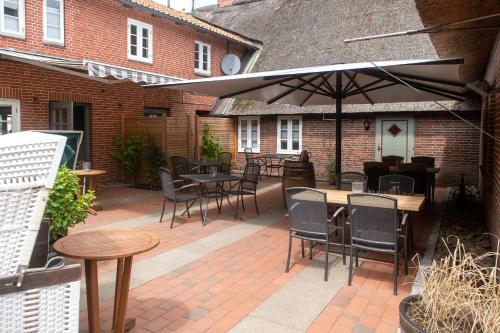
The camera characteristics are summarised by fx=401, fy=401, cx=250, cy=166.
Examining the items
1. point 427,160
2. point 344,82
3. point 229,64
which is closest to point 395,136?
point 427,160

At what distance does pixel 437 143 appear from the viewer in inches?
487

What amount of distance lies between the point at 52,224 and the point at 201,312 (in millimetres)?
1721

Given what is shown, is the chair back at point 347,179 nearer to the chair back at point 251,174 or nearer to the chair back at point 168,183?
the chair back at point 251,174

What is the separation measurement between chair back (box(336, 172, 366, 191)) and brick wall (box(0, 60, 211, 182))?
6039 millimetres

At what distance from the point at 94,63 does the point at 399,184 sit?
6113 mm

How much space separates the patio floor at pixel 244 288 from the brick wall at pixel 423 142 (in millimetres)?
6691

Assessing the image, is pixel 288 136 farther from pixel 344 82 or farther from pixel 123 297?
pixel 123 297

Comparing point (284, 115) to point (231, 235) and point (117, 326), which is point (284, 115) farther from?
point (117, 326)

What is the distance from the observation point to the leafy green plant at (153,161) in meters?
10.7

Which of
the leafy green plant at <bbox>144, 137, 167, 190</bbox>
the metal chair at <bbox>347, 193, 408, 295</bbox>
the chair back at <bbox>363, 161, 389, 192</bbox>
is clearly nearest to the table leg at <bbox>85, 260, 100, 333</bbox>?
the metal chair at <bbox>347, 193, 408, 295</bbox>

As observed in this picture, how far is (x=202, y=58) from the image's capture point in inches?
590

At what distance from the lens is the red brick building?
29.1ft

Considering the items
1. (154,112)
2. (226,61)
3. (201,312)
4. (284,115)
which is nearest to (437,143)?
(284,115)

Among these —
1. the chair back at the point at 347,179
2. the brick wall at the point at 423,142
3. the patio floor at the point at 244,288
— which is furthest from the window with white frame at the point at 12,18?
the brick wall at the point at 423,142
